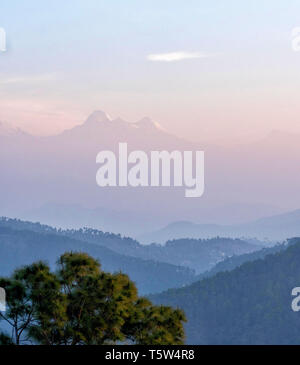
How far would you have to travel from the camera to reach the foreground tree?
24.7 meters

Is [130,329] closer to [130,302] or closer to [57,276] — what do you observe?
[130,302]

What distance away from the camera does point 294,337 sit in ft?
634

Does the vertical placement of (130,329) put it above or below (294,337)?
below

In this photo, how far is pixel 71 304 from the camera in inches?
1010

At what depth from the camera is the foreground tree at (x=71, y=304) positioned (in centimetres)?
2469

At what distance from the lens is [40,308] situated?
24.8 meters
